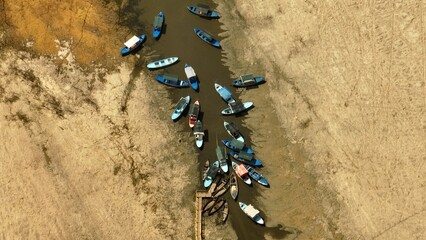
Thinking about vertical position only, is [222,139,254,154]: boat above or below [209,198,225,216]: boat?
above

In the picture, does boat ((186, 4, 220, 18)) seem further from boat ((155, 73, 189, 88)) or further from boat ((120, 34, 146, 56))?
boat ((155, 73, 189, 88))

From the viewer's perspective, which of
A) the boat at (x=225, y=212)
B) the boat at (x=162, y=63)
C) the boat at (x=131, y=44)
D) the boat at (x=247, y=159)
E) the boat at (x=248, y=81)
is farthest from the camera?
the boat at (x=131, y=44)

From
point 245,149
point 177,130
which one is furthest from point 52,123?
point 245,149

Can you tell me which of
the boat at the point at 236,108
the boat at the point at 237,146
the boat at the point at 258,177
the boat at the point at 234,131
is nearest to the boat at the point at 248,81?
the boat at the point at 236,108

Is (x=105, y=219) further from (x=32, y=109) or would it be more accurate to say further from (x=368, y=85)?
(x=368, y=85)

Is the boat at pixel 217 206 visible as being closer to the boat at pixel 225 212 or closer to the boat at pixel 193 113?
the boat at pixel 225 212

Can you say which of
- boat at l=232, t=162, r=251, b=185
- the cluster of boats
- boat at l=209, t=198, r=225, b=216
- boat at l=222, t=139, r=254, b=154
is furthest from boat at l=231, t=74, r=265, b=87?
boat at l=209, t=198, r=225, b=216

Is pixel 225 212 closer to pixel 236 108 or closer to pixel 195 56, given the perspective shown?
pixel 236 108
